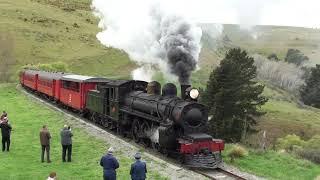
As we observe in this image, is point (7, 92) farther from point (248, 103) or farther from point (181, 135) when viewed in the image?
point (181, 135)

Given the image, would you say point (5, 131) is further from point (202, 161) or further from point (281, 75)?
point (281, 75)

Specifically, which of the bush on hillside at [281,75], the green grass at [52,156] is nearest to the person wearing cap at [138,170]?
the green grass at [52,156]

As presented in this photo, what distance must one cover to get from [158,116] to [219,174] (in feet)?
12.2

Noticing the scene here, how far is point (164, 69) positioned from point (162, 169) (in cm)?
642

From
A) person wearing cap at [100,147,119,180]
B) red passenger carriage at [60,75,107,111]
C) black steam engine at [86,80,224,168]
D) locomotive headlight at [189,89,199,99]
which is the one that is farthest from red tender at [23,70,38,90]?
person wearing cap at [100,147,119,180]

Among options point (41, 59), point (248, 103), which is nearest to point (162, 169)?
point (248, 103)

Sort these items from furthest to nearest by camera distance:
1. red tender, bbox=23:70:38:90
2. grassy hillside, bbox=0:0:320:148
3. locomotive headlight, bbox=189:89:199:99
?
grassy hillside, bbox=0:0:320:148 < red tender, bbox=23:70:38:90 < locomotive headlight, bbox=189:89:199:99

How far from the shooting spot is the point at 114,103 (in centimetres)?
2408

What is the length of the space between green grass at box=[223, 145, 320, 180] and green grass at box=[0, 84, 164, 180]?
424cm

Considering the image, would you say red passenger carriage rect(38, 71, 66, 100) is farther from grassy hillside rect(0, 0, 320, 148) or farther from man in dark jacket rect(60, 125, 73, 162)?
grassy hillside rect(0, 0, 320, 148)

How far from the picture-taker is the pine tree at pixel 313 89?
82312 millimetres

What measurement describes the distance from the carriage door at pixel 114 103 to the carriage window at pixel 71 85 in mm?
7057

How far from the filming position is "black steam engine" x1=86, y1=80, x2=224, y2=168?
1789cm

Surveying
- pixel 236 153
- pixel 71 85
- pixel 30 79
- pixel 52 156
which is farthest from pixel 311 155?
pixel 30 79
